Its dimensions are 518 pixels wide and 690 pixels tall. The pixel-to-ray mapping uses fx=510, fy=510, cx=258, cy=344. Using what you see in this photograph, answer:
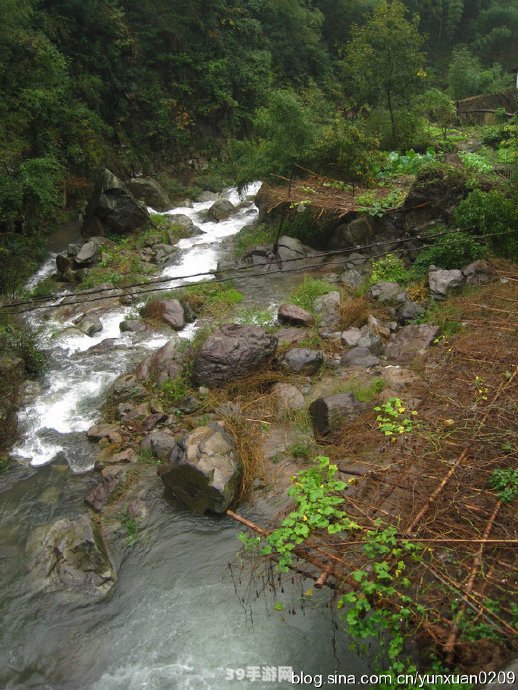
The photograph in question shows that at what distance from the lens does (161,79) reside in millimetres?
23297

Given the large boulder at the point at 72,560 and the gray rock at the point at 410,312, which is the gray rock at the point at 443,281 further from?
the large boulder at the point at 72,560

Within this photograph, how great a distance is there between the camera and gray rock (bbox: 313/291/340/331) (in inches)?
436

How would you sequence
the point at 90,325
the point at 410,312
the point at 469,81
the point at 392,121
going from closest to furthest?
the point at 410,312, the point at 90,325, the point at 392,121, the point at 469,81

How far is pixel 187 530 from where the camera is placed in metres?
6.98

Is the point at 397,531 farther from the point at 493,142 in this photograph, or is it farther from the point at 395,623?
the point at 493,142

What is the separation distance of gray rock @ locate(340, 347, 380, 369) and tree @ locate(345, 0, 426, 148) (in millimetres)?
10939

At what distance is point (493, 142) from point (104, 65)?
1564 cm

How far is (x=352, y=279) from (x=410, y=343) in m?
3.49

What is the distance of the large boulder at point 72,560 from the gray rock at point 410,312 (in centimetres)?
725

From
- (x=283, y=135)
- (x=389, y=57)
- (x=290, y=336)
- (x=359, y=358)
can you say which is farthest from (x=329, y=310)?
→ (x=389, y=57)

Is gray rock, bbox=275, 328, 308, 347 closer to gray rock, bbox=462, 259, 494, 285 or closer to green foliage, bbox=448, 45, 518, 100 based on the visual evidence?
gray rock, bbox=462, 259, 494, 285

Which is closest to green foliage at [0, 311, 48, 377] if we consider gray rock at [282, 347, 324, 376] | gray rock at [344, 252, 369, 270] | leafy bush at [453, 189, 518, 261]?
gray rock at [282, 347, 324, 376]

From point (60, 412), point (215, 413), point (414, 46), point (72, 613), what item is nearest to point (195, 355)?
point (215, 413)

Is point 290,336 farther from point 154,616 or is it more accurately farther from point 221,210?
point 221,210
